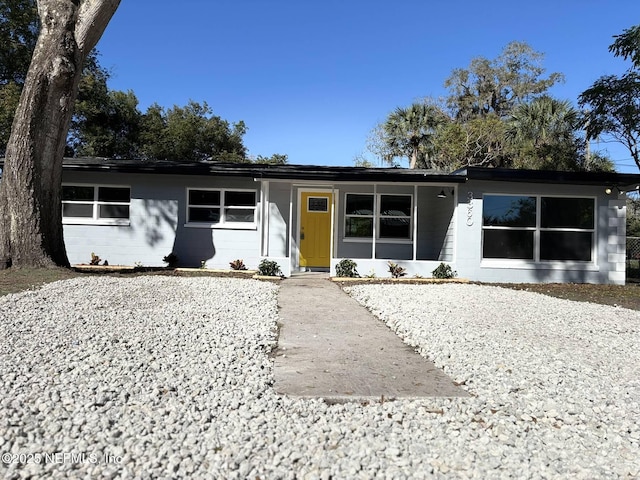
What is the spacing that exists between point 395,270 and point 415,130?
551 inches

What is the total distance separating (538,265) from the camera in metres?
11.2

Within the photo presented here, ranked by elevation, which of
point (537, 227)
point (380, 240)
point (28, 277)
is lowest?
point (28, 277)

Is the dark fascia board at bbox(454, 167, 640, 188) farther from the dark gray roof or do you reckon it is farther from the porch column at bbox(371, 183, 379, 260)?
the porch column at bbox(371, 183, 379, 260)

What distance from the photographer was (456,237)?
1098 cm

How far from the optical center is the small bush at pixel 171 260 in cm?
1180

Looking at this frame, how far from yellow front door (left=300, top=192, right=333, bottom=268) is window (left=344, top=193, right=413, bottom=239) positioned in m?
0.60

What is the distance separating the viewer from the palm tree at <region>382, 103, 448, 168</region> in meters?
22.8

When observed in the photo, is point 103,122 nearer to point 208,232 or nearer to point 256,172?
point 208,232

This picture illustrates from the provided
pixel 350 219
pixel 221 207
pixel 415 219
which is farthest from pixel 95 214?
pixel 415 219

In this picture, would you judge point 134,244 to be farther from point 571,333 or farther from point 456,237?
point 571,333

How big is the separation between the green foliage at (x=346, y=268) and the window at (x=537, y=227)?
11.1ft

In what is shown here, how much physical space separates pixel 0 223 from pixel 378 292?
797 centimetres

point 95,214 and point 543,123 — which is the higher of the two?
point 543,123

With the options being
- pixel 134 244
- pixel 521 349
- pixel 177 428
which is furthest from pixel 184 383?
pixel 134 244
